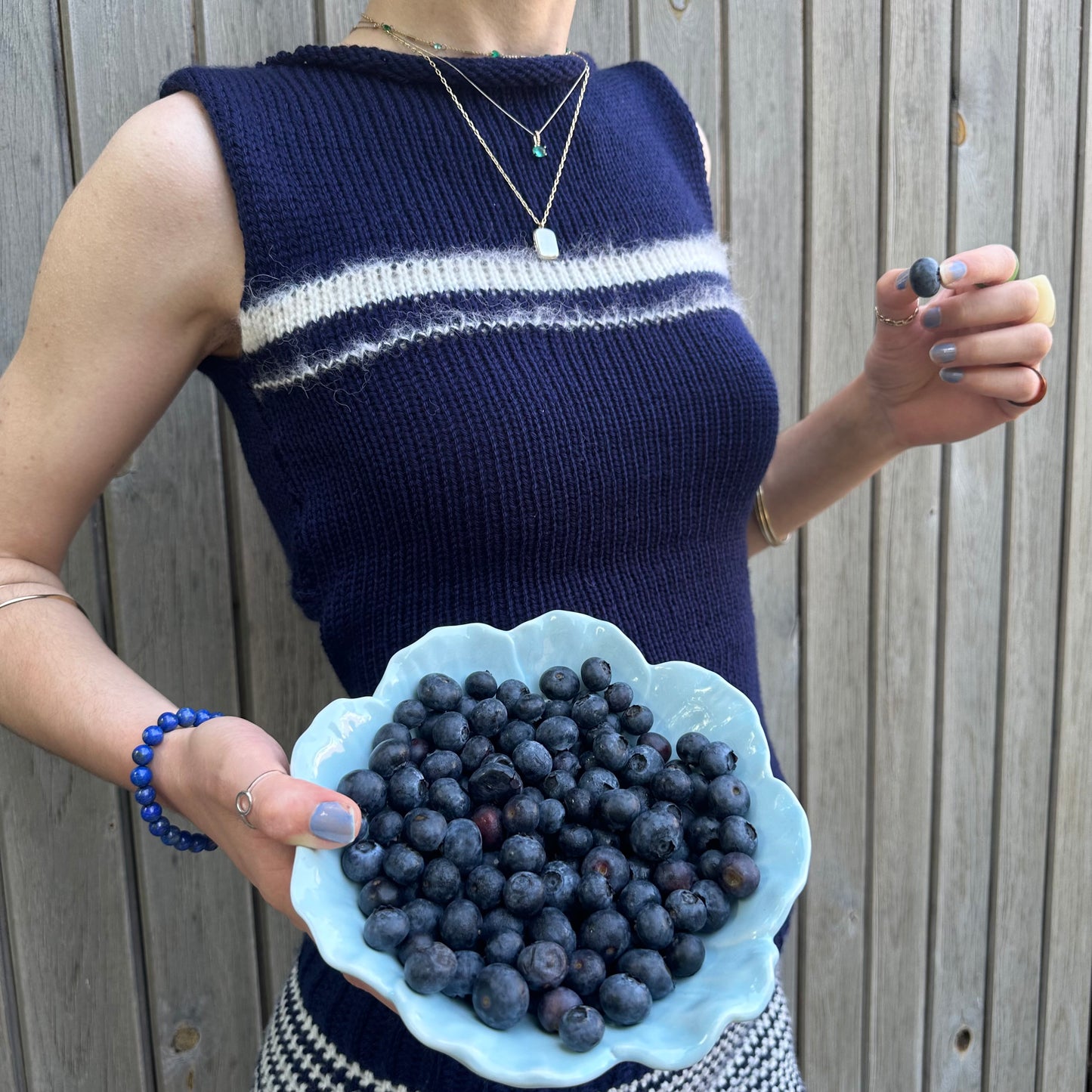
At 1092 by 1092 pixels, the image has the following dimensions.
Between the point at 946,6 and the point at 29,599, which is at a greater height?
the point at 946,6

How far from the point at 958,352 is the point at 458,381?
1.49ft

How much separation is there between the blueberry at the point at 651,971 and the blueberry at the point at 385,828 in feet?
0.48

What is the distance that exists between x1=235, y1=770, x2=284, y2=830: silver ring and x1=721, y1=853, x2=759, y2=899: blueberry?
0.27 meters

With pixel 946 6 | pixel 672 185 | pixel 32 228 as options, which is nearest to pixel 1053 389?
pixel 946 6

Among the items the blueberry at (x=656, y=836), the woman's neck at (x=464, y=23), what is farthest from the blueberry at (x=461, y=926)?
the woman's neck at (x=464, y=23)

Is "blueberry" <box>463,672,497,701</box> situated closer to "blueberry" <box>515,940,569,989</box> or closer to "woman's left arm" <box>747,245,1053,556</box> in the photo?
"blueberry" <box>515,940,569,989</box>

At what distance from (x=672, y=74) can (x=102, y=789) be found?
3.68ft

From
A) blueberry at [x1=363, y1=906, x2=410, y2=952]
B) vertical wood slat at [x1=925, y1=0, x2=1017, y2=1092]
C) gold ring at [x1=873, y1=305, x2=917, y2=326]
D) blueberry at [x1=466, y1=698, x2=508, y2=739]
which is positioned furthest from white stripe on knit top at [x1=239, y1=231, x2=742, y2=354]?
vertical wood slat at [x1=925, y1=0, x2=1017, y2=1092]

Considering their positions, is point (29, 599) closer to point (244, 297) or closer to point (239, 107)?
point (244, 297)

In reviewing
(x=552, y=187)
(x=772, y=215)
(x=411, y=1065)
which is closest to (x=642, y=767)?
(x=411, y=1065)

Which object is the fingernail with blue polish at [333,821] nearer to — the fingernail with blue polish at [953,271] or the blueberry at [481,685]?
the blueberry at [481,685]

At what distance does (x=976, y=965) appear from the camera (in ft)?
4.95

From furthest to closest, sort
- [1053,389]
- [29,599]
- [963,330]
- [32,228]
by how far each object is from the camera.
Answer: [1053,389] → [32,228] → [963,330] → [29,599]

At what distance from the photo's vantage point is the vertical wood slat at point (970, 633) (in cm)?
131
